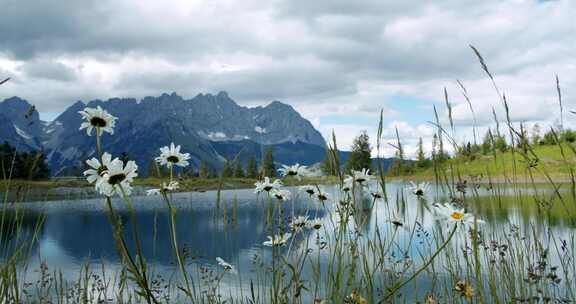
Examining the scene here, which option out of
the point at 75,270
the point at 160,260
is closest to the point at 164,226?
the point at 160,260

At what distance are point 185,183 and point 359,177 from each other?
96cm

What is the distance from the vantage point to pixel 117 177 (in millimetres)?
1545

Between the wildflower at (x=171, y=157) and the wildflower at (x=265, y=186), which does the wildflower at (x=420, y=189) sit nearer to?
the wildflower at (x=265, y=186)

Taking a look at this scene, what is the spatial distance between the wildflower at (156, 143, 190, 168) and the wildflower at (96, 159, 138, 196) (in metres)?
0.68

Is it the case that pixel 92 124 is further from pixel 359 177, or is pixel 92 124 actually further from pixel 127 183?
pixel 359 177

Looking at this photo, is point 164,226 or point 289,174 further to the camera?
point 164,226

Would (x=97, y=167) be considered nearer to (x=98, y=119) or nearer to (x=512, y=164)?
(x=98, y=119)

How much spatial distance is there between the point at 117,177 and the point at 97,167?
183 mm

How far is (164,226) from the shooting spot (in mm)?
26516

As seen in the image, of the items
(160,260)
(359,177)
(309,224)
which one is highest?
(359,177)

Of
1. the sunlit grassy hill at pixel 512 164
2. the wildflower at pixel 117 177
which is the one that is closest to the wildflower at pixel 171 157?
the wildflower at pixel 117 177

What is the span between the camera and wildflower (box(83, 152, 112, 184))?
5.29 feet

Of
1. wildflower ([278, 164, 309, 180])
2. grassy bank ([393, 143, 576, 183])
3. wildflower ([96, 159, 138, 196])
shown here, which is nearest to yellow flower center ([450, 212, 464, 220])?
grassy bank ([393, 143, 576, 183])

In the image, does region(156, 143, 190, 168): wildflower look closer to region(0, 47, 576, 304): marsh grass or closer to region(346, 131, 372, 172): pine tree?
region(0, 47, 576, 304): marsh grass
